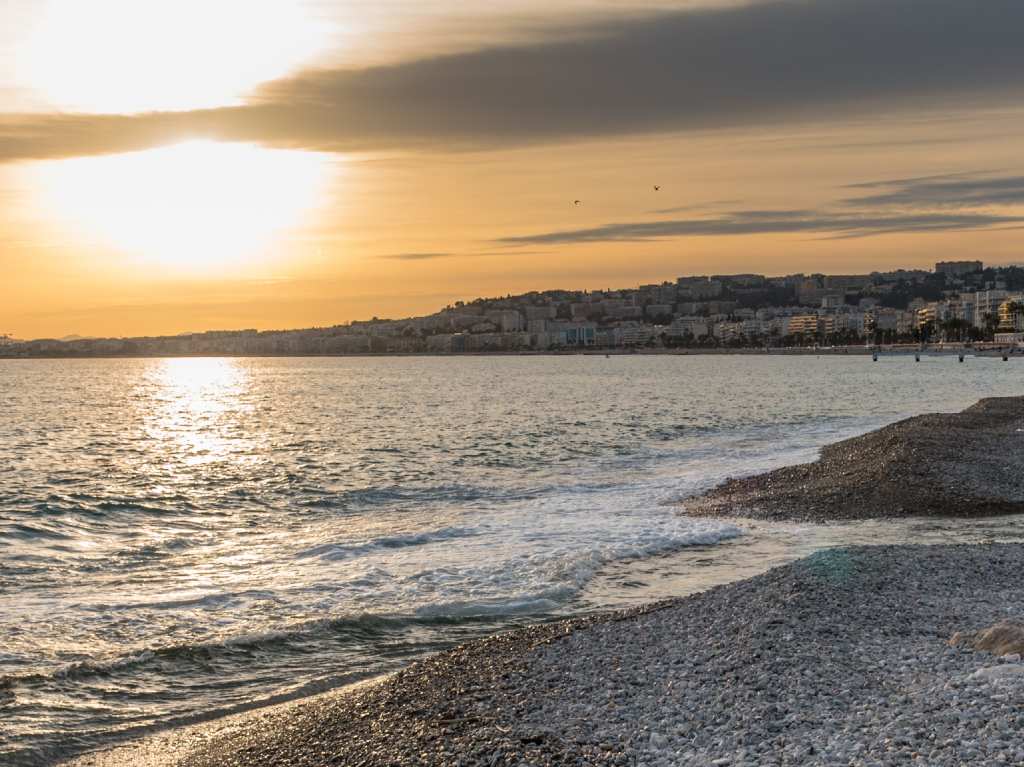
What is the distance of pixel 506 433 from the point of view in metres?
51.1

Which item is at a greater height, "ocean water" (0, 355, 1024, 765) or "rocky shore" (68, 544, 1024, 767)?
"rocky shore" (68, 544, 1024, 767)

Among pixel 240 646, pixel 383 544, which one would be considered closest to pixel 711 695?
pixel 240 646

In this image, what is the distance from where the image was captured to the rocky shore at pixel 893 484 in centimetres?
2153

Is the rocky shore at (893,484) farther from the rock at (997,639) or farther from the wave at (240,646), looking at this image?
the rock at (997,639)

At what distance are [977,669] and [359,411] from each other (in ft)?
223

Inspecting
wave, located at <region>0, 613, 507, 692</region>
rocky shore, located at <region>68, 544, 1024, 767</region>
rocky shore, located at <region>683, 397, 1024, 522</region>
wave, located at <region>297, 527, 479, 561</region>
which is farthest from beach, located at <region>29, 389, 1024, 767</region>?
rocky shore, located at <region>683, 397, 1024, 522</region>

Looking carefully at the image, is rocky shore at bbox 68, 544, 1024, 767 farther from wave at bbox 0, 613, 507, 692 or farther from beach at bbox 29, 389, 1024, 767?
wave at bbox 0, 613, 507, 692

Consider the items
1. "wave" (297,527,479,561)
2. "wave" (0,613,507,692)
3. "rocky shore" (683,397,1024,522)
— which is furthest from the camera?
"rocky shore" (683,397,1024,522)

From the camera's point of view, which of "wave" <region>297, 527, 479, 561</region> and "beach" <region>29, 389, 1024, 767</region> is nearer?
"beach" <region>29, 389, 1024, 767</region>

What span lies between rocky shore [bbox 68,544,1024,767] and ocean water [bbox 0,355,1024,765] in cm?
167

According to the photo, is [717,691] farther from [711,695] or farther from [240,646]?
[240,646]

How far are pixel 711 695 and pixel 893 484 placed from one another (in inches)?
643

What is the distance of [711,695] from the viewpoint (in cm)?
856

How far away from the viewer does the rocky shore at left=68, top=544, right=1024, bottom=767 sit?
7430mm
